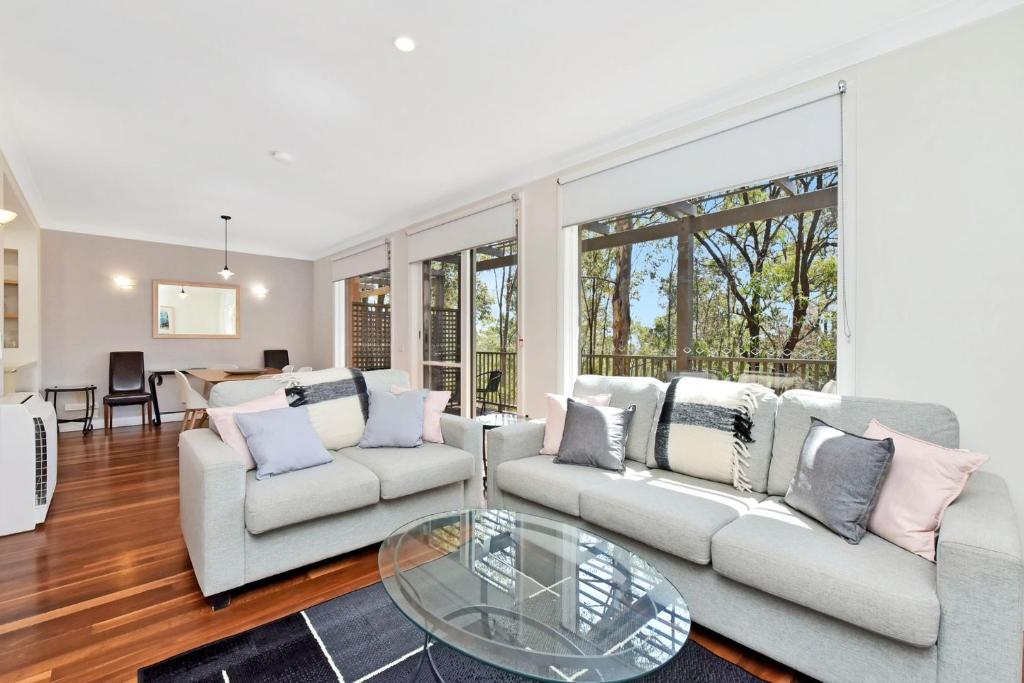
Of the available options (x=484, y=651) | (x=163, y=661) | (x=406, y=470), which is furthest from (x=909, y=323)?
(x=163, y=661)

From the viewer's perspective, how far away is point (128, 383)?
5898 mm

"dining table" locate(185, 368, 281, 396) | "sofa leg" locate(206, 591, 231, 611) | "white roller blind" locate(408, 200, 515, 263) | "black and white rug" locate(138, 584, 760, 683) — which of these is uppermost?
"white roller blind" locate(408, 200, 515, 263)

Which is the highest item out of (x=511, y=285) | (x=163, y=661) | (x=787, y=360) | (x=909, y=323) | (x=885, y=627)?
(x=511, y=285)

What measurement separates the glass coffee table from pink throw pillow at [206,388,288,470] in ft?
3.42

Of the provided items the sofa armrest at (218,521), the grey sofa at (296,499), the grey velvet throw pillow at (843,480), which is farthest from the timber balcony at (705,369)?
the sofa armrest at (218,521)

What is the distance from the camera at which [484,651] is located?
120 cm

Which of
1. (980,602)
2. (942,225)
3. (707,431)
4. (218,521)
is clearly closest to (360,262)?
(218,521)

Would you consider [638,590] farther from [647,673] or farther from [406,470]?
[406,470]

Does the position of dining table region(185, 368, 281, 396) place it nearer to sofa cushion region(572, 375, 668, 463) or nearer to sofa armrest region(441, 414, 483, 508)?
sofa armrest region(441, 414, 483, 508)

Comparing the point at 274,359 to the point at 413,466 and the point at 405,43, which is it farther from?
the point at 405,43

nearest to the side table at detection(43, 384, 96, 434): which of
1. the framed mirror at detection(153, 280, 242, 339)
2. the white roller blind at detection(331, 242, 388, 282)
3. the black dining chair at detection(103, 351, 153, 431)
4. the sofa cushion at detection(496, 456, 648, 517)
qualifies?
the black dining chair at detection(103, 351, 153, 431)

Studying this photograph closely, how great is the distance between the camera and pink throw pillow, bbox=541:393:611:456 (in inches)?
113

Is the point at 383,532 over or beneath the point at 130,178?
beneath

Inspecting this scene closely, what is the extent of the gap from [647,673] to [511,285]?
3.34m
